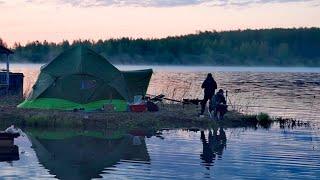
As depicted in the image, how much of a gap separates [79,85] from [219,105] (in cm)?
675

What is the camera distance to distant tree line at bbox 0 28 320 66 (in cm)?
17250

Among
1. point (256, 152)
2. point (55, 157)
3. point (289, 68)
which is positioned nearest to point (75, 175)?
point (55, 157)

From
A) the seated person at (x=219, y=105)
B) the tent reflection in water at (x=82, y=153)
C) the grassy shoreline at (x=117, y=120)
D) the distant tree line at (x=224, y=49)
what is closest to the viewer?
the tent reflection in water at (x=82, y=153)

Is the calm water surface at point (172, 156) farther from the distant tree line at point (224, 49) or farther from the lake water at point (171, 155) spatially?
the distant tree line at point (224, 49)

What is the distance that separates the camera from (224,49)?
577ft

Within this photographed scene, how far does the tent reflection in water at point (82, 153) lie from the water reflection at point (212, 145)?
1.85m

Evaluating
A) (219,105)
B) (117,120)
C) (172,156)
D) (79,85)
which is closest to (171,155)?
(172,156)

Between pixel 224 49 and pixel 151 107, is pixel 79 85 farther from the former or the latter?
pixel 224 49

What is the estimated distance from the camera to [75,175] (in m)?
17.9

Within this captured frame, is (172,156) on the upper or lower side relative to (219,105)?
lower

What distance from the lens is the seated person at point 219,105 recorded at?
2889 cm

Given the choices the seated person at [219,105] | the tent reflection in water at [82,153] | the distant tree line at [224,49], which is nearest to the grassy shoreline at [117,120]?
the seated person at [219,105]

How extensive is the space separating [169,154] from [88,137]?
458cm

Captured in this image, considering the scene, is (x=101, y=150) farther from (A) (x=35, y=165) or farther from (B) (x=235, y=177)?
(B) (x=235, y=177)
